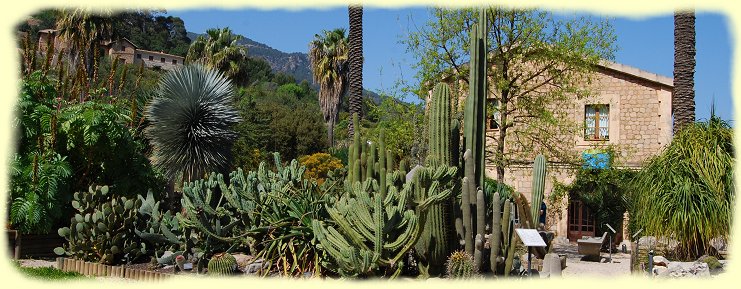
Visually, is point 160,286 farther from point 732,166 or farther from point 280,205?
point 732,166

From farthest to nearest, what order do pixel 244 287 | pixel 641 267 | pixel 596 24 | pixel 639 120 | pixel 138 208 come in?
pixel 639 120
pixel 596 24
pixel 641 267
pixel 138 208
pixel 244 287

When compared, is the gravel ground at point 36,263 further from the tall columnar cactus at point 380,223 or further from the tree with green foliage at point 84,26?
the tree with green foliage at point 84,26

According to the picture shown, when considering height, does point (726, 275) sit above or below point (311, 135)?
below

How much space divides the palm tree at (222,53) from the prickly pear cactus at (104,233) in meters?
24.9

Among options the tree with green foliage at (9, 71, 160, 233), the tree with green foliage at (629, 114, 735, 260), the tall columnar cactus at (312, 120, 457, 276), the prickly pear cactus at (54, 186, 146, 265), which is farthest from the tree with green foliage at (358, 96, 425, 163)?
the tall columnar cactus at (312, 120, 457, 276)

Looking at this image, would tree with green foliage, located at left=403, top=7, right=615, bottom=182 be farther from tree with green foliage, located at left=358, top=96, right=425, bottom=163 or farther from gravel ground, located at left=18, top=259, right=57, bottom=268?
gravel ground, located at left=18, top=259, right=57, bottom=268

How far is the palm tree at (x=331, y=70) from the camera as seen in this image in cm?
3816

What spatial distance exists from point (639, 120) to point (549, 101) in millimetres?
5033

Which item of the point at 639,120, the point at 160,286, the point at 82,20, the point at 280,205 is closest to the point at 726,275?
the point at 280,205

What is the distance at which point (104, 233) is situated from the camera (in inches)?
407

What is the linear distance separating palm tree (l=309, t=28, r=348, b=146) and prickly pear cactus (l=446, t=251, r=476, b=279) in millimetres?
29420

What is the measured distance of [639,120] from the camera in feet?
73.4

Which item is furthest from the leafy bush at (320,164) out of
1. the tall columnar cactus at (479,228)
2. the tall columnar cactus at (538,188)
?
the tall columnar cactus at (479,228)

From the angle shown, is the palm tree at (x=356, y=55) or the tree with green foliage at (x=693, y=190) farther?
the palm tree at (x=356, y=55)
